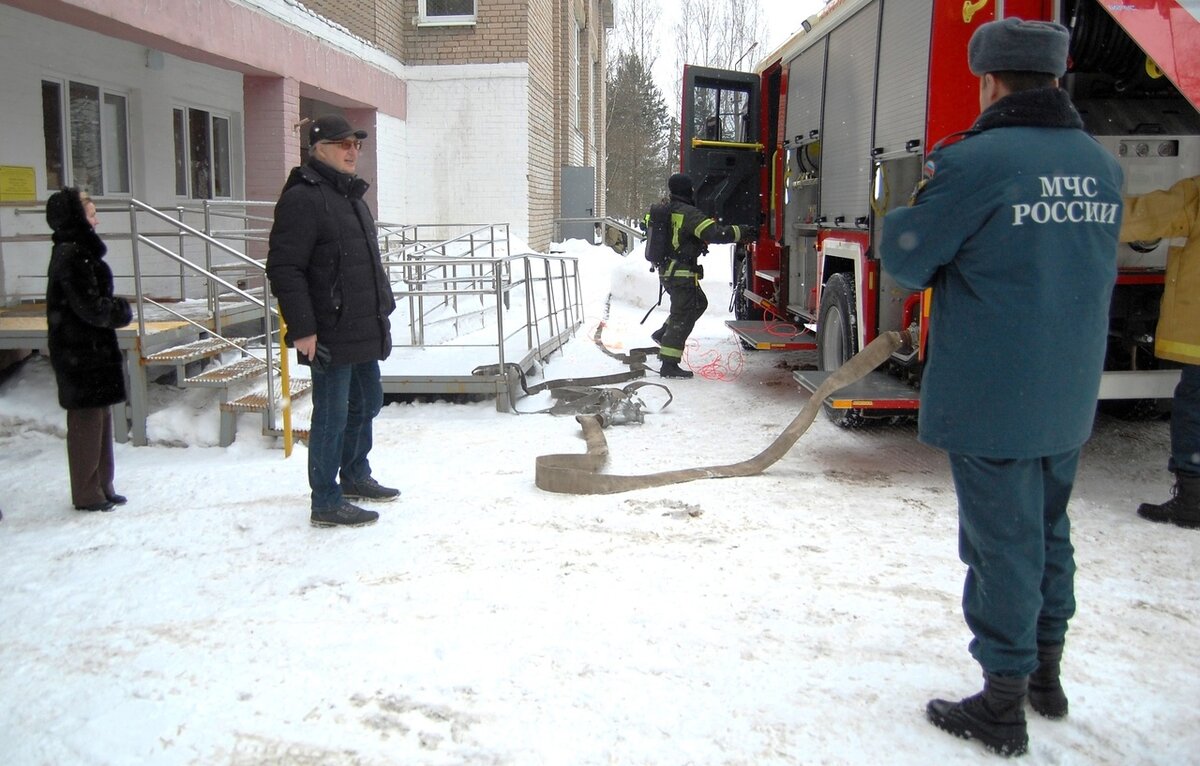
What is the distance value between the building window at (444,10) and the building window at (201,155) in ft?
16.5

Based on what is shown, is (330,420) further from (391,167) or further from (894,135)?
(391,167)

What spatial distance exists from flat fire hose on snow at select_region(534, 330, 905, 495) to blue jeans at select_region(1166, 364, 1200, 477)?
55.4 inches

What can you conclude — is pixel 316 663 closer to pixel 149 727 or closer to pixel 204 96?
pixel 149 727

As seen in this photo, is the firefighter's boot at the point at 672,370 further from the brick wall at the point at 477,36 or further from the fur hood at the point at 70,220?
the brick wall at the point at 477,36

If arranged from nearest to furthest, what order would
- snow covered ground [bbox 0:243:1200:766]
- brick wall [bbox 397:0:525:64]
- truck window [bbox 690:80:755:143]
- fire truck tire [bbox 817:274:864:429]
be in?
snow covered ground [bbox 0:243:1200:766] < fire truck tire [bbox 817:274:864:429] < truck window [bbox 690:80:755:143] < brick wall [bbox 397:0:525:64]

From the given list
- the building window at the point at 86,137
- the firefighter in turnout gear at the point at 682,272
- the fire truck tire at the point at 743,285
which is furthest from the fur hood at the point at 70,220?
the fire truck tire at the point at 743,285

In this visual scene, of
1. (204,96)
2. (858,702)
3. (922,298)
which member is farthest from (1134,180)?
(204,96)

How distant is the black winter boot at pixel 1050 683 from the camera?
8.75 feet

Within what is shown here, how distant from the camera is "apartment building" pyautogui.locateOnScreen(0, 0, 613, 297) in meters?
8.05

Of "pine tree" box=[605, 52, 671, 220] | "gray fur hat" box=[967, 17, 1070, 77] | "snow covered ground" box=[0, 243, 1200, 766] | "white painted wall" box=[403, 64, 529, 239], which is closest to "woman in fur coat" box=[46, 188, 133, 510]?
"snow covered ground" box=[0, 243, 1200, 766]

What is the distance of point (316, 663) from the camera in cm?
304

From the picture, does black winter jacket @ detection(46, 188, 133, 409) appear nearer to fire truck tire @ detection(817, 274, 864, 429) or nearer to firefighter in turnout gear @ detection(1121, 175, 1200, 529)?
fire truck tire @ detection(817, 274, 864, 429)

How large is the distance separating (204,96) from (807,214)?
690cm

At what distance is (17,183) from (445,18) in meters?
8.73
